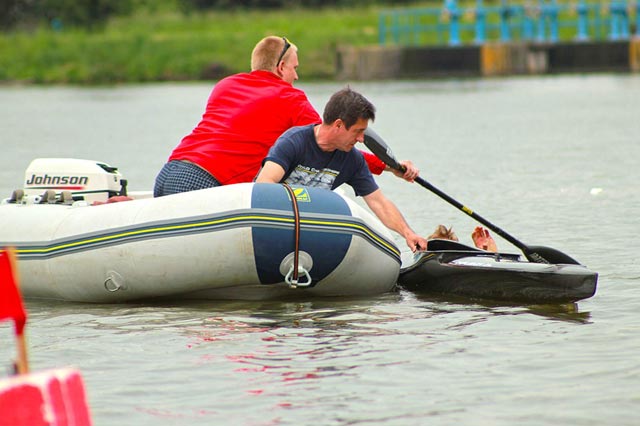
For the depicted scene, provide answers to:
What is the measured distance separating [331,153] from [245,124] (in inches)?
19.9

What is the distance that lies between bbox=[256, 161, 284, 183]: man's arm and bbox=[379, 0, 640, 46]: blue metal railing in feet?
103

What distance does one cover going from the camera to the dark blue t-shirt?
6.91 metres

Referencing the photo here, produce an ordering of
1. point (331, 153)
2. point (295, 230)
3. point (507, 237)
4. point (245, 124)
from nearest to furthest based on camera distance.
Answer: point (295, 230), point (331, 153), point (245, 124), point (507, 237)

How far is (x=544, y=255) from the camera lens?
7.45 m

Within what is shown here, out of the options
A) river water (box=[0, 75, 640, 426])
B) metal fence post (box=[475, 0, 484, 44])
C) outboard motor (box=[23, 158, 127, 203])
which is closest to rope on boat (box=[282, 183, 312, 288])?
river water (box=[0, 75, 640, 426])

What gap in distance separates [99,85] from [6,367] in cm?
3528

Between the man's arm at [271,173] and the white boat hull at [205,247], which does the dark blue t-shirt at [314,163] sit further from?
the white boat hull at [205,247]

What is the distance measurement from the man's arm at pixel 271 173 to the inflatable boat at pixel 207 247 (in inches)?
6.1

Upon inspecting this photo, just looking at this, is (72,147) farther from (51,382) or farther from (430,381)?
(51,382)

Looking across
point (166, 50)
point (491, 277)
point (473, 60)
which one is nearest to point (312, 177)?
point (491, 277)

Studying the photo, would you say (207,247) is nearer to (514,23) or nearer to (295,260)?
(295,260)

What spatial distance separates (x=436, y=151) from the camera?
1728cm

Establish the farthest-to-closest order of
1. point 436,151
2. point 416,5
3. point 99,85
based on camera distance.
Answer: point 416,5 < point 99,85 < point 436,151

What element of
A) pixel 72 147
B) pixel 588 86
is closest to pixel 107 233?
pixel 72 147
